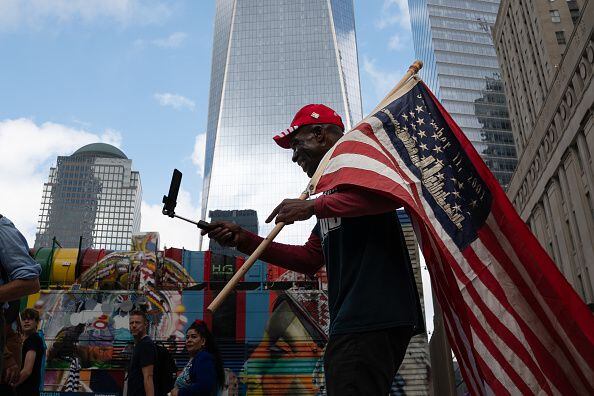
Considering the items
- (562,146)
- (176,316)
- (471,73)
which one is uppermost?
(471,73)

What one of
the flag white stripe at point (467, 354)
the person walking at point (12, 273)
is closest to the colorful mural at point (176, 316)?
the person walking at point (12, 273)

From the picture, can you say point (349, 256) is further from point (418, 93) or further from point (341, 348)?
point (418, 93)

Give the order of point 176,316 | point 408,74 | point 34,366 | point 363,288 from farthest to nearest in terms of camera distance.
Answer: point 176,316 → point 34,366 → point 408,74 → point 363,288

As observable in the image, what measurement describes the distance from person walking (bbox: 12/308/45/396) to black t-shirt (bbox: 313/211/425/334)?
156 inches

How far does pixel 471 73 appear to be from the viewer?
367 ft

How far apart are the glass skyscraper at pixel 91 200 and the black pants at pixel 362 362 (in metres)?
168

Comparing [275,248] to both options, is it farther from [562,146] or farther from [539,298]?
[562,146]

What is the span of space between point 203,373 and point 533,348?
11.4 ft

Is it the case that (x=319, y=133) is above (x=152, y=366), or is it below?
above

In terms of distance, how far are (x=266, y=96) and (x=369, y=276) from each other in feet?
442

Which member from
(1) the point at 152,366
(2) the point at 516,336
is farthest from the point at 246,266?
(1) the point at 152,366

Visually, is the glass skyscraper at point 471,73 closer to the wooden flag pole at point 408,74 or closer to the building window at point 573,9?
the building window at point 573,9

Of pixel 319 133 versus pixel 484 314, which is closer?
pixel 484 314

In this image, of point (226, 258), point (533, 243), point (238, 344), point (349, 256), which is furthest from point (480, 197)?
point (226, 258)
